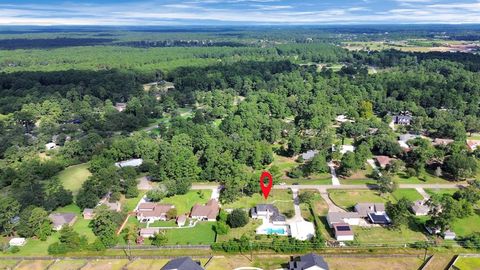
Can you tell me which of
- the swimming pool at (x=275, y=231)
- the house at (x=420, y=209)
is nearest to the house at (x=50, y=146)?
the swimming pool at (x=275, y=231)

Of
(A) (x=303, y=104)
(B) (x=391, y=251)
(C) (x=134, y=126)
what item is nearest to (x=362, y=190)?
(B) (x=391, y=251)

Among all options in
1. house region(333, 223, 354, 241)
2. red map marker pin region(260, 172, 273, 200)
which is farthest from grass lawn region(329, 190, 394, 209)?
red map marker pin region(260, 172, 273, 200)

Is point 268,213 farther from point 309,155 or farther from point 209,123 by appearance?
point 209,123

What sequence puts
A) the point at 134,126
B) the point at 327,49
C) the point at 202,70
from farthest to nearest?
the point at 327,49, the point at 202,70, the point at 134,126

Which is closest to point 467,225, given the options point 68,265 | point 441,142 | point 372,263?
point 372,263

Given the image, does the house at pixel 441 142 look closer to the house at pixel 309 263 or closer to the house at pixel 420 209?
the house at pixel 420 209

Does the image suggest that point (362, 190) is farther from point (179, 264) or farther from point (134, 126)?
point (134, 126)
